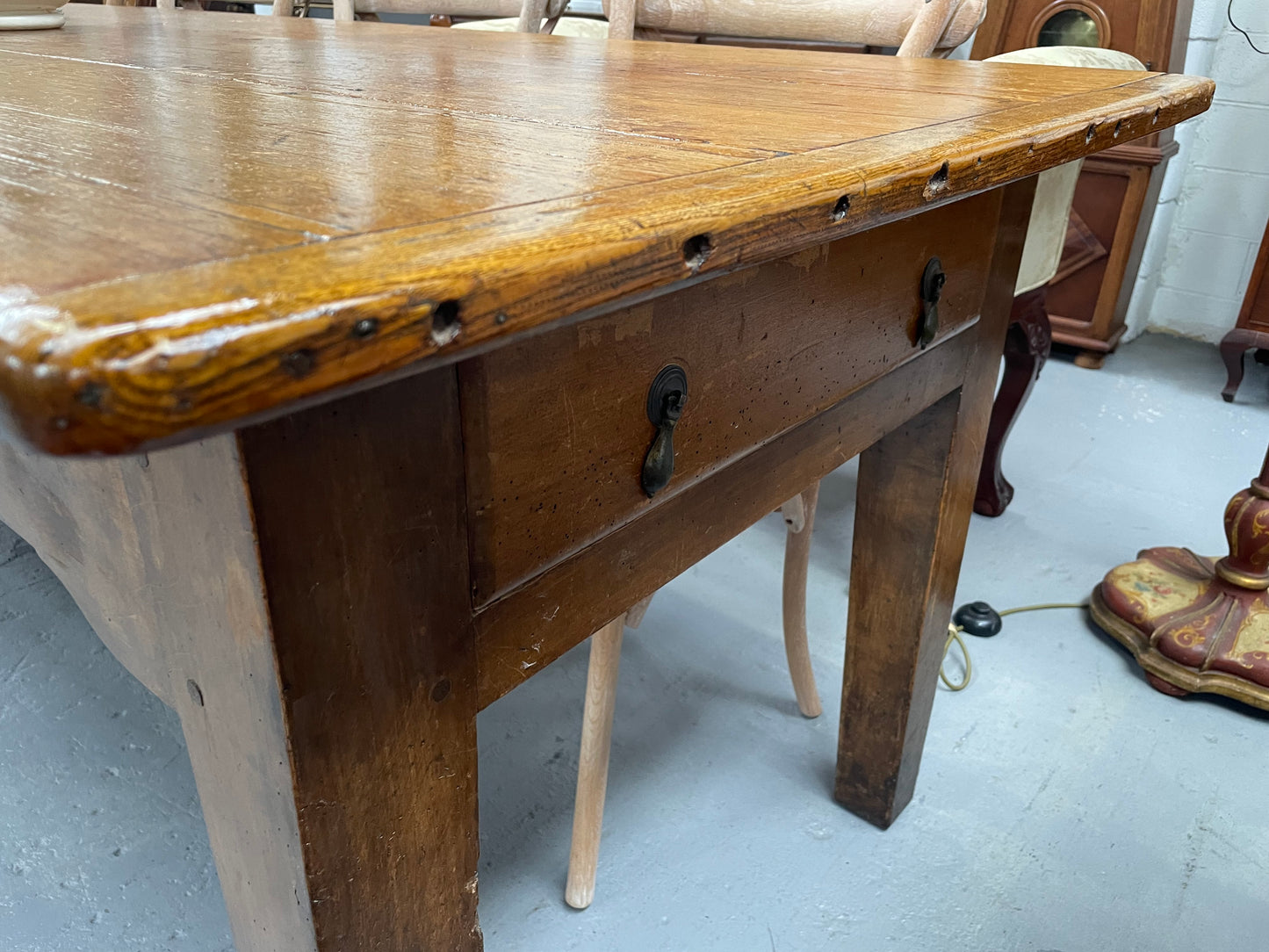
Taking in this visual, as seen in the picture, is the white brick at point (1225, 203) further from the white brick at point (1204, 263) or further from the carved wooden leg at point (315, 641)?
the carved wooden leg at point (315, 641)

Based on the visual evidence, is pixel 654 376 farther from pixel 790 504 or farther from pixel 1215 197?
pixel 1215 197

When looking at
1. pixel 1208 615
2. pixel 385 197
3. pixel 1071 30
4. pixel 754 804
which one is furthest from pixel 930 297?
pixel 1071 30

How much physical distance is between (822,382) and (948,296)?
197 mm

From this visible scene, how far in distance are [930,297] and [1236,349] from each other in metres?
2.24

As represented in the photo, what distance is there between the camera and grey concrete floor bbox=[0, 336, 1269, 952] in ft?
3.42

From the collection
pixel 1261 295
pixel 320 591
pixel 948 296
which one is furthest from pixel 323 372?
pixel 1261 295

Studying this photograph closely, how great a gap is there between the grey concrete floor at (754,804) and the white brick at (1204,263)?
5.50 feet

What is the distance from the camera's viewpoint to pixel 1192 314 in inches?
118

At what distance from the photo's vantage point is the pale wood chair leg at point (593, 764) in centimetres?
101

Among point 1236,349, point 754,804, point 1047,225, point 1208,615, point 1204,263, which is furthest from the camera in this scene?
point 1204,263

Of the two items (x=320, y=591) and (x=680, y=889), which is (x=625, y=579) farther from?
(x=680, y=889)

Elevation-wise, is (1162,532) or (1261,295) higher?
(1261,295)

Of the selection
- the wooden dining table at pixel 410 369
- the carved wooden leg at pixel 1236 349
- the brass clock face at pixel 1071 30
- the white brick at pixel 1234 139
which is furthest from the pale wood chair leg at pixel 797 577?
the white brick at pixel 1234 139

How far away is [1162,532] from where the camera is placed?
183 cm
